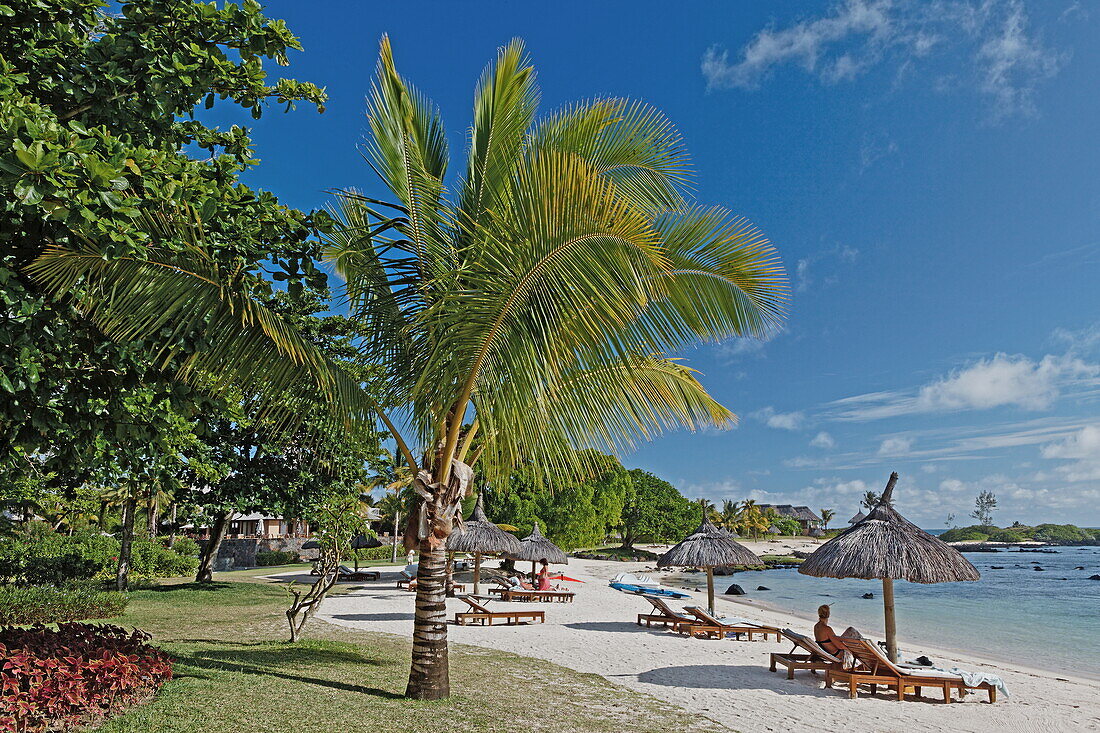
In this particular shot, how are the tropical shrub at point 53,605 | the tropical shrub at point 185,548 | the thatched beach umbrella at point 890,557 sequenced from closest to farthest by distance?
the thatched beach umbrella at point 890,557, the tropical shrub at point 53,605, the tropical shrub at point 185,548

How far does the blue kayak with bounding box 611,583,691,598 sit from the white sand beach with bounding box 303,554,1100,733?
6.39m

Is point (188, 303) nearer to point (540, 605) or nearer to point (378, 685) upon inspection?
point (378, 685)

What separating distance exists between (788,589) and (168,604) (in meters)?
31.9

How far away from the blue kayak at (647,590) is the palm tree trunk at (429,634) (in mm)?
17552

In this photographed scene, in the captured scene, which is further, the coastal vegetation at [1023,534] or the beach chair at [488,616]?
the coastal vegetation at [1023,534]

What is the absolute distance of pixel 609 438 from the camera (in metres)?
6.61

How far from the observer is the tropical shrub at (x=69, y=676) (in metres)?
5.12

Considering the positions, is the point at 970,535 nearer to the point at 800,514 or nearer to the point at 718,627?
the point at 800,514

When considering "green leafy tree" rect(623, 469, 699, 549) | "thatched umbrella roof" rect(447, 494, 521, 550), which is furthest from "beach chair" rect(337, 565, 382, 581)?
"green leafy tree" rect(623, 469, 699, 549)

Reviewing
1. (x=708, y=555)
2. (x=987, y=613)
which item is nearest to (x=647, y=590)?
(x=708, y=555)

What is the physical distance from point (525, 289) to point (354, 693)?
4915 millimetres

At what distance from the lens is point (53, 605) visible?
41.4 feet

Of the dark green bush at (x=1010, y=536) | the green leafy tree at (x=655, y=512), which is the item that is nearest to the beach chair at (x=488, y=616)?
the green leafy tree at (x=655, y=512)

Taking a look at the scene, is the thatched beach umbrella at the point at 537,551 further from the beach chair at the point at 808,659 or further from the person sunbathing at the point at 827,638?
the person sunbathing at the point at 827,638
